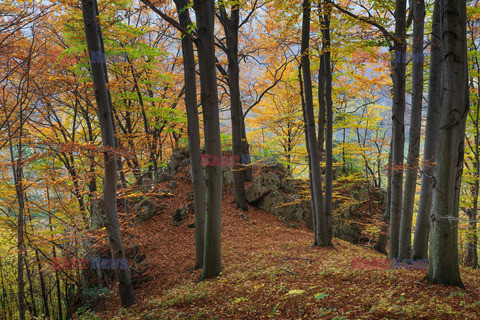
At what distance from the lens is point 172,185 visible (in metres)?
11.4

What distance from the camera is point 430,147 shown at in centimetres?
506

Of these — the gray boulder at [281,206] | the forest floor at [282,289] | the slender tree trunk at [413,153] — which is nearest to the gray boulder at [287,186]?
the gray boulder at [281,206]

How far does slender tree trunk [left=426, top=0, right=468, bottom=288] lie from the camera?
299 cm

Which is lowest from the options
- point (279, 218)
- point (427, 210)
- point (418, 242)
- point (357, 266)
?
point (279, 218)

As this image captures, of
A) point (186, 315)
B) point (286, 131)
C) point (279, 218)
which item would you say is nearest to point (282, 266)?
point (186, 315)

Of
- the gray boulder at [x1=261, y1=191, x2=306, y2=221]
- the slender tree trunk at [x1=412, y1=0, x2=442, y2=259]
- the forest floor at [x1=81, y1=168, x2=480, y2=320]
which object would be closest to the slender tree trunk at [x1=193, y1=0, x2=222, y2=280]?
the forest floor at [x1=81, y1=168, x2=480, y2=320]

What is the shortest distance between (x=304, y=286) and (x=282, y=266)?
4.34ft

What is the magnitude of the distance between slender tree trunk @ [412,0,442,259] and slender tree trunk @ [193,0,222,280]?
373 cm

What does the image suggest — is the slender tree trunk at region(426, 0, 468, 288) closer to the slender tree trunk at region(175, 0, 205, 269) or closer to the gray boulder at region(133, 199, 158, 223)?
the slender tree trunk at region(175, 0, 205, 269)

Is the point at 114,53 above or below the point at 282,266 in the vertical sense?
above

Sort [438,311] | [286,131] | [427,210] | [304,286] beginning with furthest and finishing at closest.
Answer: [286,131], [427,210], [304,286], [438,311]

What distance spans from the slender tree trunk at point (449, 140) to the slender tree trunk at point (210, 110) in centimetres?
333

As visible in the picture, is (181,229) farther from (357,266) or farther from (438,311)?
(438,311)

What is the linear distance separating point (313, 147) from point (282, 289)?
3.83m
